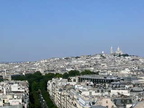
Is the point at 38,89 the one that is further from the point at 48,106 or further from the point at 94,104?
the point at 94,104

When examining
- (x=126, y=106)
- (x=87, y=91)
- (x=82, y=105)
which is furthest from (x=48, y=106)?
(x=126, y=106)

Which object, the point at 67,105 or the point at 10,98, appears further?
the point at 67,105

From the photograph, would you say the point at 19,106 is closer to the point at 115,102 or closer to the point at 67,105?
the point at 115,102

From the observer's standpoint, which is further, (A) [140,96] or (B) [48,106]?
(B) [48,106]

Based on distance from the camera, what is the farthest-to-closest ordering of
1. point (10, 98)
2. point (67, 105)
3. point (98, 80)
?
point (98, 80) → point (67, 105) → point (10, 98)

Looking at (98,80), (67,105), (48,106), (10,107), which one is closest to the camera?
(10,107)

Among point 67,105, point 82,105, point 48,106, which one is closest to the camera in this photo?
point 82,105

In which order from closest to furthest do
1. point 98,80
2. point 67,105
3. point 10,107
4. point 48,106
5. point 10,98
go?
point 10,107 → point 10,98 → point 67,105 → point 48,106 → point 98,80

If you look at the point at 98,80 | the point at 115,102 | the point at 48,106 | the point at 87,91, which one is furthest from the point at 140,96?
the point at 98,80
